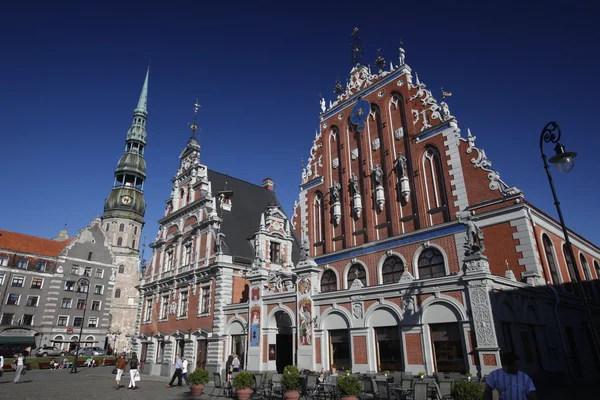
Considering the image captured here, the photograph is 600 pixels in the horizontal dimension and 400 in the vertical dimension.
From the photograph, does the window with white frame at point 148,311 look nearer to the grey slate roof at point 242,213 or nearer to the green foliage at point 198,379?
the grey slate roof at point 242,213

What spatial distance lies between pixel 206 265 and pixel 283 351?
30.2ft

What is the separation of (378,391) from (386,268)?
851 cm

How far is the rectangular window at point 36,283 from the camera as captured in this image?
4802 cm

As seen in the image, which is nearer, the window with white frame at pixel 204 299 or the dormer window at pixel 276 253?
the window with white frame at pixel 204 299

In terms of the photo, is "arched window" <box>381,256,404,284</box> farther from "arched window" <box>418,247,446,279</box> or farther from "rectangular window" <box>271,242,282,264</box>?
"rectangular window" <box>271,242,282,264</box>

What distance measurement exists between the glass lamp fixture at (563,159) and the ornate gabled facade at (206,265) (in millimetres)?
15851

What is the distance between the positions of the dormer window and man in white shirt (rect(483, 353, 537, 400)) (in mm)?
25239

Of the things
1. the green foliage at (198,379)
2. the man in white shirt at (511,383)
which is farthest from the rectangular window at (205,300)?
the man in white shirt at (511,383)

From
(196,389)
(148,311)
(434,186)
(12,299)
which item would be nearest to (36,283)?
(12,299)

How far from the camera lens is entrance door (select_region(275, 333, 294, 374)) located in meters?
22.7

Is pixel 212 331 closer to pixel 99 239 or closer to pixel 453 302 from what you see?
pixel 453 302

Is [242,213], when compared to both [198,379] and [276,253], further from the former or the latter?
[198,379]

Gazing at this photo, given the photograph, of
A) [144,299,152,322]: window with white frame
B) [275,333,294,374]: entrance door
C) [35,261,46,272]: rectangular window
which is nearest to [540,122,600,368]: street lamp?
[275,333,294,374]: entrance door

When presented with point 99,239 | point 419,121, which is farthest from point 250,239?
point 99,239
